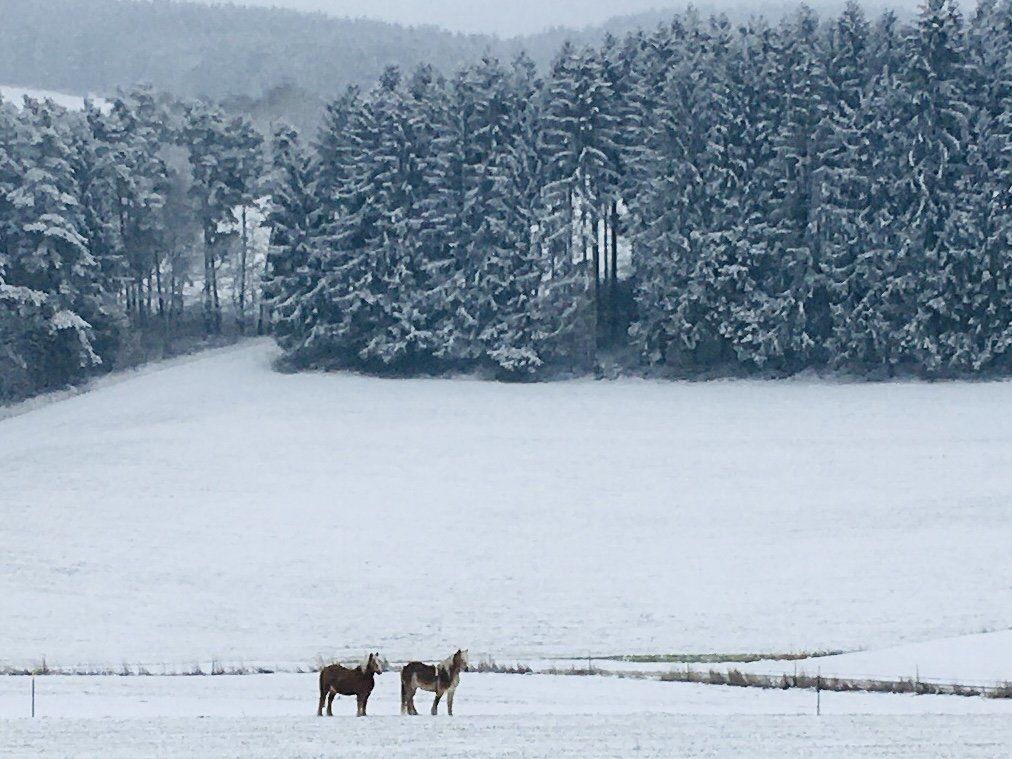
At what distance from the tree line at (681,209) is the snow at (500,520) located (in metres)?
2.84

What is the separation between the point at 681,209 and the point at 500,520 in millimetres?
24529

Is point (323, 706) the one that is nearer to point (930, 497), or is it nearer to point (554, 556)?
point (554, 556)

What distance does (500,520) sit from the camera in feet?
129

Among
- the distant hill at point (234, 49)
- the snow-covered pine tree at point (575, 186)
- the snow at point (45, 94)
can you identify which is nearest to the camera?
the snow-covered pine tree at point (575, 186)

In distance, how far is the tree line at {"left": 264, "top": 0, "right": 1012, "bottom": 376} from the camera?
5709cm

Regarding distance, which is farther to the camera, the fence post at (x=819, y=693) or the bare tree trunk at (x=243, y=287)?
the bare tree trunk at (x=243, y=287)

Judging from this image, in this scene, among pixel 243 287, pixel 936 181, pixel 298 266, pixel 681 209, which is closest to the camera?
pixel 936 181

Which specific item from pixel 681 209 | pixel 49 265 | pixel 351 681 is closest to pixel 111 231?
pixel 49 265

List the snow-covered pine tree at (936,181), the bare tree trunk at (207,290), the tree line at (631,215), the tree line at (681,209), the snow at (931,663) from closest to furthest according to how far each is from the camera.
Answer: the snow at (931,663), the snow-covered pine tree at (936,181), the tree line at (681,209), the tree line at (631,215), the bare tree trunk at (207,290)

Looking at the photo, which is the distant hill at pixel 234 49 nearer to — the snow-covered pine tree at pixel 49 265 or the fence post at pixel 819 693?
the snow-covered pine tree at pixel 49 265

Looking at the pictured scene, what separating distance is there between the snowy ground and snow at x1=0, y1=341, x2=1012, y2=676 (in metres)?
6.15

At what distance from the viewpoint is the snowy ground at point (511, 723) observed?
51.3 ft

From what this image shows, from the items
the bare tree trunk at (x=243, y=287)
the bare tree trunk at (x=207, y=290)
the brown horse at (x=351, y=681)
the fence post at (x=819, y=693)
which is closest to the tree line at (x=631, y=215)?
the bare tree trunk at (x=207, y=290)

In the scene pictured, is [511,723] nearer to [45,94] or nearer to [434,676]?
[434,676]
